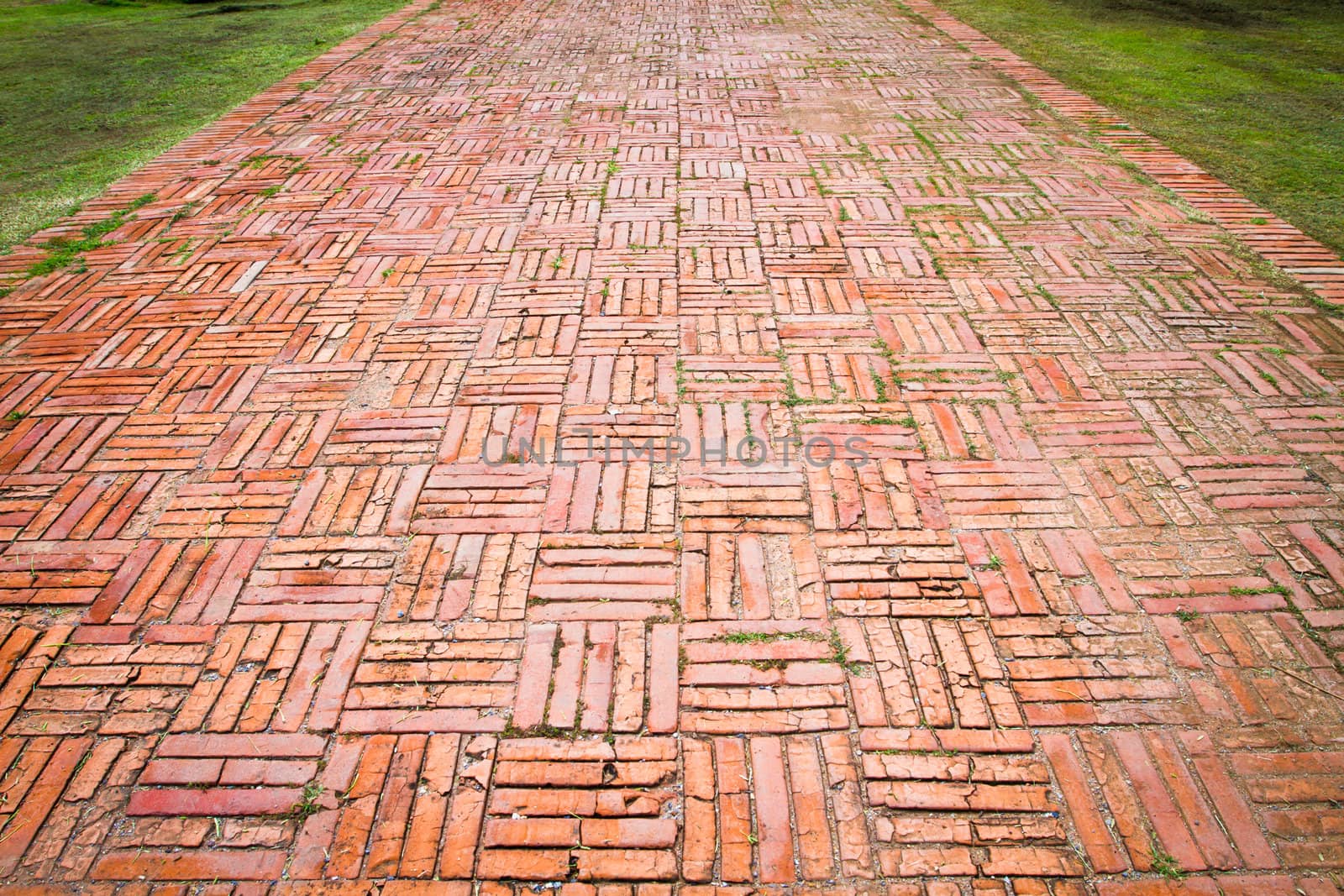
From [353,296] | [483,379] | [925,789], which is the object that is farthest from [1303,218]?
[353,296]

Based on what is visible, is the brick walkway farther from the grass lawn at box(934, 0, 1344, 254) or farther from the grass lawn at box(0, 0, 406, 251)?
→ the grass lawn at box(934, 0, 1344, 254)

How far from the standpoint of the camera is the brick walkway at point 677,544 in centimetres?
194

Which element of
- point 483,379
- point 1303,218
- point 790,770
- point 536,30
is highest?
point 536,30

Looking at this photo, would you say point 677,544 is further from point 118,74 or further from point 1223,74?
point 118,74

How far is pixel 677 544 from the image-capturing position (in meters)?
2.67

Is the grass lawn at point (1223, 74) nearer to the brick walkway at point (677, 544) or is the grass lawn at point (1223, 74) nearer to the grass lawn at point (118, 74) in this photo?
the brick walkway at point (677, 544)

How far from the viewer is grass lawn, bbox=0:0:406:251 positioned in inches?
219

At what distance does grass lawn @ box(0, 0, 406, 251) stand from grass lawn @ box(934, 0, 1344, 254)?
8.12 m

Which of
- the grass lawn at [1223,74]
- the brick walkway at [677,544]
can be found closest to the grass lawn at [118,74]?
the brick walkway at [677,544]

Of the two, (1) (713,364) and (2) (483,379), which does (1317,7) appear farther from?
(2) (483,379)

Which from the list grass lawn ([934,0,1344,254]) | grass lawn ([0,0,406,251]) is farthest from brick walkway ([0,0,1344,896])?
grass lawn ([934,0,1344,254])

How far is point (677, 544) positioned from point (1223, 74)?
317 inches

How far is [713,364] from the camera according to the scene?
3.52 m

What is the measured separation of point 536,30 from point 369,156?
4.46 m
